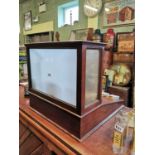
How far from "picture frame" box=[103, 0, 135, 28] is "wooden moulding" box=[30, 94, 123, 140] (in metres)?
1.70

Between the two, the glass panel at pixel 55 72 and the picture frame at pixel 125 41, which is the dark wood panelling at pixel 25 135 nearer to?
the glass panel at pixel 55 72

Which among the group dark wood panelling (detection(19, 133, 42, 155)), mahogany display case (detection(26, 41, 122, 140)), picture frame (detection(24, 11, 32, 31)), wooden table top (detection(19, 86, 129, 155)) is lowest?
dark wood panelling (detection(19, 133, 42, 155))

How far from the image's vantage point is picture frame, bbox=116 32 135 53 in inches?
83.5

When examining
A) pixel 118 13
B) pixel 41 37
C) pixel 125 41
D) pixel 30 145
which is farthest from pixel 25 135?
pixel 41 37

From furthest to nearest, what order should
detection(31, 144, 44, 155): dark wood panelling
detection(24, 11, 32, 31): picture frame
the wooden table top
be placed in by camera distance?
detection(24, 11, 32, 31): picture frame, detection(31, 144, 44, 155): dark wood panelling, the wooden table top

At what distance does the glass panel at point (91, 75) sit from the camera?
72 centimetres

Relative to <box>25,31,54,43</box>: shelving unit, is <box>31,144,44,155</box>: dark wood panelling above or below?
below

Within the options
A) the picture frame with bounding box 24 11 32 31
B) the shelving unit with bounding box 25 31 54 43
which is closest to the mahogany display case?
the shelving unit with bounding box 25 31 54 43

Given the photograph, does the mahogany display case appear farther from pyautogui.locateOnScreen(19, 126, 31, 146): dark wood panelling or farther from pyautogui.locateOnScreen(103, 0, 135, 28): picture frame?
pyautogui.locateOnScreen(103, 0, 135, 28): picture frame

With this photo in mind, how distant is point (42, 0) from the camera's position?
3.97 m

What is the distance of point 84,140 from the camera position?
703 millimetres
